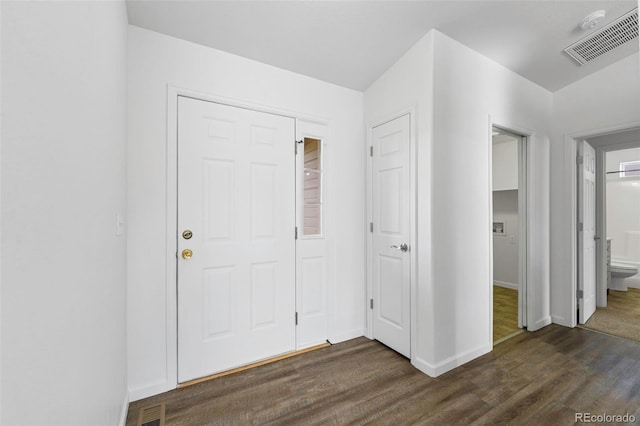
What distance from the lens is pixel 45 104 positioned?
60 centimetres

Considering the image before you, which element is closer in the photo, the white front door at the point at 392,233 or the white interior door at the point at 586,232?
the white front door at the point at 392,233

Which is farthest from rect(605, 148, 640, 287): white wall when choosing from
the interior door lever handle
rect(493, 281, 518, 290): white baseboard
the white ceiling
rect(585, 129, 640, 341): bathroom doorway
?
the interior door lever handle

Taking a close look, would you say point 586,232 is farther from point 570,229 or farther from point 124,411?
point 124,411

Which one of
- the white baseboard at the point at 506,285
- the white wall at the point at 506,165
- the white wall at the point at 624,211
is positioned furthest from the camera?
the white wall at the point at 624,211

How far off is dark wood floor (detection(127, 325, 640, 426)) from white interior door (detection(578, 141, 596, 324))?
27.2 inches

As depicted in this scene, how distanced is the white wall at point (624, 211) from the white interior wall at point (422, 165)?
4.61 meters

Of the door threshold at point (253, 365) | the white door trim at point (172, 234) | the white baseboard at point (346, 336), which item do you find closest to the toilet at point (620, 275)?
the white baseboard at point (346, 336)

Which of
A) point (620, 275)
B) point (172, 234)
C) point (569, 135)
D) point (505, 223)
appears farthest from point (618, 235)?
point (172, 234)

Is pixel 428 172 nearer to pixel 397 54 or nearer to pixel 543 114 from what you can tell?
pixel 397 54

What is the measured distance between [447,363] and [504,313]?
1.76m

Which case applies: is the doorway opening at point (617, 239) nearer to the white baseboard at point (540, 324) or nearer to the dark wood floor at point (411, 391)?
the white baseboard at point (540, 324)

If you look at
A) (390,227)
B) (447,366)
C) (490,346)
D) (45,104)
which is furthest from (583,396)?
(45,104)

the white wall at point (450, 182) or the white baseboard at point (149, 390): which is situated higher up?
the white wall at point (450, 182)

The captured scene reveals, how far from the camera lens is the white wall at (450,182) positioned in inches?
84.0
